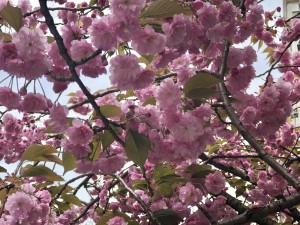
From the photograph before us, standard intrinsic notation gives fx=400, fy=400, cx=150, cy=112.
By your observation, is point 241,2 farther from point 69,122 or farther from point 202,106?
point 69,122

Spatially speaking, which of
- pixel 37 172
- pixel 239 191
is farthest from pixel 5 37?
pixel 239 191

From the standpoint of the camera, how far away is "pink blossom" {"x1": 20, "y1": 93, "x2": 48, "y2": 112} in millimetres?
2041

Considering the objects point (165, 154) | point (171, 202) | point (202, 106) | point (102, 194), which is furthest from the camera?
point (102, 194)

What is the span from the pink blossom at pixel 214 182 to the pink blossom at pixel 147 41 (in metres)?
1.02

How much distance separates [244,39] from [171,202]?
117 centimetres

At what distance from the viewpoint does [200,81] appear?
193cm

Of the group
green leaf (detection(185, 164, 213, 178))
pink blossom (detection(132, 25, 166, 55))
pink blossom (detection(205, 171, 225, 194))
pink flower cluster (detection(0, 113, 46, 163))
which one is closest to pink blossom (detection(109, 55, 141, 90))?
pink blossom (detection(132, 25, 166, 55))

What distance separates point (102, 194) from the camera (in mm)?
3361

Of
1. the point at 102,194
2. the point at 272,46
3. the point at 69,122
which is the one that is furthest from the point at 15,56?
the point at 272,46

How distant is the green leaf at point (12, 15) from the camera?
1.60 m

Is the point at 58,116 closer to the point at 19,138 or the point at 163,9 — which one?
the point at 163,9

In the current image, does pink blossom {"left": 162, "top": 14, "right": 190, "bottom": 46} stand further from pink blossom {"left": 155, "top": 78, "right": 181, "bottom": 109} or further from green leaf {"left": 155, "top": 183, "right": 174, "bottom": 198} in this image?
green leaf {"left": 155, "top": 183, "right": 174, "bottom": 198}

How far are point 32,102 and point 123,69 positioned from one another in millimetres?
544

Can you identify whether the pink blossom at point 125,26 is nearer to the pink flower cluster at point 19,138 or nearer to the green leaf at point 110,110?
the green leaf at point 110,110
